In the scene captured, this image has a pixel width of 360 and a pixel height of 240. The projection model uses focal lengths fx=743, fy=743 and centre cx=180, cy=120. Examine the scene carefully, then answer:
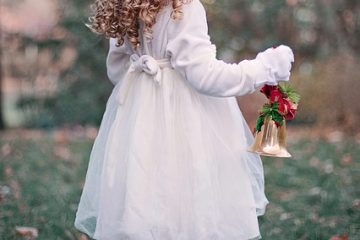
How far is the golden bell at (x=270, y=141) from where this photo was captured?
10.7 ft

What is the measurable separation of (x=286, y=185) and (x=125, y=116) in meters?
3.00

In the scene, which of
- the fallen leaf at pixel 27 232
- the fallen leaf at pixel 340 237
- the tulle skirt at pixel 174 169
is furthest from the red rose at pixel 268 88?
the fallen leaf at pixel 27 232

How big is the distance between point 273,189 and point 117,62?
8.68 ft

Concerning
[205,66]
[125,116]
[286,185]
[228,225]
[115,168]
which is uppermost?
[205,66]

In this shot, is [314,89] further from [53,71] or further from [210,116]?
[210,116]

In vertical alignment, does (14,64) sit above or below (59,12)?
below

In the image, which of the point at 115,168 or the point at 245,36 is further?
the point at 245,36

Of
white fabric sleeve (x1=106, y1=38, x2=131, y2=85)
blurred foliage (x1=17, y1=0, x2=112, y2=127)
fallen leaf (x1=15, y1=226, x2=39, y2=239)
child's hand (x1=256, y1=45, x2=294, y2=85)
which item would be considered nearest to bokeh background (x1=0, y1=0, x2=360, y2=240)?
blurred foliage (x1=17, y1=0, x2=112, y2=127)

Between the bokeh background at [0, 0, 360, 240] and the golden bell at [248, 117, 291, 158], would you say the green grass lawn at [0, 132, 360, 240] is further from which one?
the golden bell at [248, 117, 291, 158]

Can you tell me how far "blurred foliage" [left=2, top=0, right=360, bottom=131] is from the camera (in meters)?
11.4

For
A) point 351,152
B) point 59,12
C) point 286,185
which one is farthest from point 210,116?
point 59,12

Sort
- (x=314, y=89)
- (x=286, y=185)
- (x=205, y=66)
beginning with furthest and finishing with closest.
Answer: (x=314, y=89)
(x=286, y=185)
(x=205, y=66)

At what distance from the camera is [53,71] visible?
1195 cm

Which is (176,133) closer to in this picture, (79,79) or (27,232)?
(27,232)
